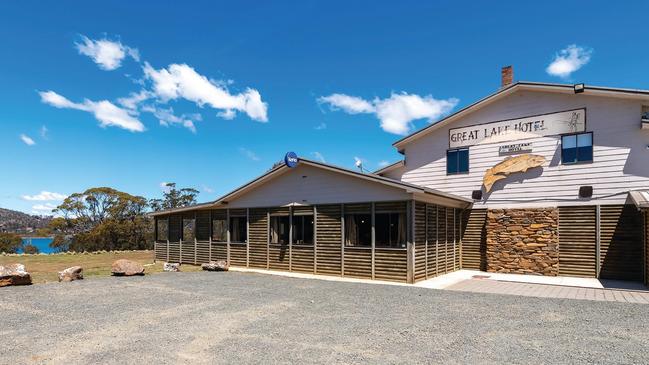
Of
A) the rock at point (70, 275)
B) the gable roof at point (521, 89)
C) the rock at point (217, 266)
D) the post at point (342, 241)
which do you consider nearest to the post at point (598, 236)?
the gable roof at point (521, 89)

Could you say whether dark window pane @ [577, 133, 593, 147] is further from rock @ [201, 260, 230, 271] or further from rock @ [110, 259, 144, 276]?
rock @ [110, 259, 144, 276]

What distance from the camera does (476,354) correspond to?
17.3ft

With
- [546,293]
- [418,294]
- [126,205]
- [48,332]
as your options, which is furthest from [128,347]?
[126,205]

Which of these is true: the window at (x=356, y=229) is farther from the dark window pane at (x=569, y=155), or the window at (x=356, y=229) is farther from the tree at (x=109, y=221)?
the tree at (x=109, y=221)

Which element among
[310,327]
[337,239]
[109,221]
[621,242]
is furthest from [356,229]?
[109,221]

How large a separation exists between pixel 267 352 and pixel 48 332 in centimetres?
385

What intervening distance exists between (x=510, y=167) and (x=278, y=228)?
9.09m

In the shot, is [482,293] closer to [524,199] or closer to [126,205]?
[524,199]

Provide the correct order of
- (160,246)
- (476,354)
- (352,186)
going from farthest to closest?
1. (160,246)
2. (352,186)
3. (476,354)

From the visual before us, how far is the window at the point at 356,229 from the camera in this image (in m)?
→ 13.2

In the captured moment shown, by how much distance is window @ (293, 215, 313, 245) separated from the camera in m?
14.5

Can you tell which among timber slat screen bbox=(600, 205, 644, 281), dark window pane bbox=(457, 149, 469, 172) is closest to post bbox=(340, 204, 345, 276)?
dark window pane bbox=(457, 149, 469, 172)

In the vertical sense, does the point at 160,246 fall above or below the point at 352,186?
below

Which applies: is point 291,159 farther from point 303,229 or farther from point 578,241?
point 578,241
